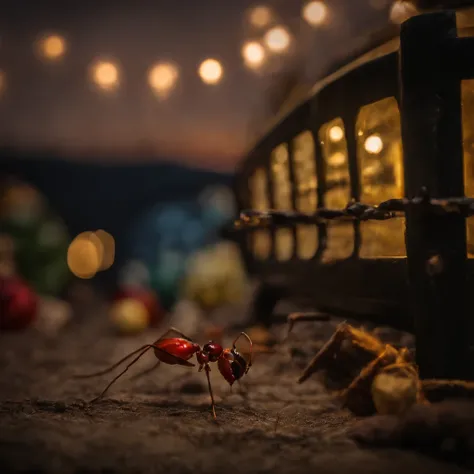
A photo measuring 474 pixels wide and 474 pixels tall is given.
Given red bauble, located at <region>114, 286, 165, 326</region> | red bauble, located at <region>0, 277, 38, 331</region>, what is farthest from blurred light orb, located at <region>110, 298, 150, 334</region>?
red bauble, located at <region>0, 277, 38, 331</region>

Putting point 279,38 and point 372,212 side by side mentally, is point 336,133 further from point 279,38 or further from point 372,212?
point 279,38

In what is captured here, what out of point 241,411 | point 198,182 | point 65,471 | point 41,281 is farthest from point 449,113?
point 198,182

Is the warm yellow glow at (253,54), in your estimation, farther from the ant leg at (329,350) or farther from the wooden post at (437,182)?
the ant leg at (329,350)

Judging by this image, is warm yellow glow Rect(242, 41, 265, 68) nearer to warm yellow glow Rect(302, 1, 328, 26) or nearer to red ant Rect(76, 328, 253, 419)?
warm yellow glow Rect(302, 1, 328, 26)

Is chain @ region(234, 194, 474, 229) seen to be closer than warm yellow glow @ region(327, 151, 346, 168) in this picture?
Yes

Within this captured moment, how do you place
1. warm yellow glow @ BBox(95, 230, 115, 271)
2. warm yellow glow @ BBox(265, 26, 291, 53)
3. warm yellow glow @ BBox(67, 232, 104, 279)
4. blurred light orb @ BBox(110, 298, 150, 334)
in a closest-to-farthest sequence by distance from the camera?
warm yellow glow @ BBox(265, 26, 291, 53) < blurred light orb @ BBox(110, 298, 150, 334) < warm yellow glow @ BBox(67, 232, 104, 279) < warm yellow glow @ BBox(95, 230, 115, 271)

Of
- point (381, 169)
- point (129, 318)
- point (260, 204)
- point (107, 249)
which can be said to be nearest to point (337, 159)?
point (381, 169)

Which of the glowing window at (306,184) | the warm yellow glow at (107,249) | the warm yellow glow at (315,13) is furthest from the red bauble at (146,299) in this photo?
the warm yellow glow at (107,249)
